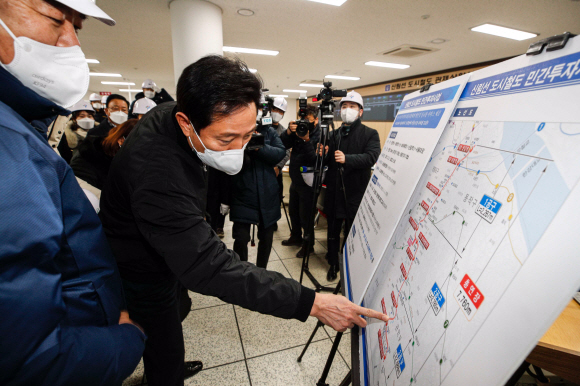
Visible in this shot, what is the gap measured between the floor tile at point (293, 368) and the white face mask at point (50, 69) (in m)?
1.56

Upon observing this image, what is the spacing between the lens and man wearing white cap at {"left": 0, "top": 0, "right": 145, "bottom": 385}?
0.39 m

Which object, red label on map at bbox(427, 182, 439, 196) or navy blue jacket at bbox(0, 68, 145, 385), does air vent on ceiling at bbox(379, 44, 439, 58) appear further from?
navy blue jacket at bbox(0, 68, 145, 385)

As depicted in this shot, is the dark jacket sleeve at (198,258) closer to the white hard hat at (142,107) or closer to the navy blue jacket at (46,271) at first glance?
the navy blue jacket at (46,271)

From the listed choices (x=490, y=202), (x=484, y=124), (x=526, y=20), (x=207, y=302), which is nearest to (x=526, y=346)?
(x=490, y=202)

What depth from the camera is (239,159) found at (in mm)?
939

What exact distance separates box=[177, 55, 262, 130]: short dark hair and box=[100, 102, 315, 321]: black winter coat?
12 centimetres

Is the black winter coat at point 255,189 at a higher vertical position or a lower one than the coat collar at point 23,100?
lower

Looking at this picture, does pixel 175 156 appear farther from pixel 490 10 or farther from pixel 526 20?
pixel 526 20

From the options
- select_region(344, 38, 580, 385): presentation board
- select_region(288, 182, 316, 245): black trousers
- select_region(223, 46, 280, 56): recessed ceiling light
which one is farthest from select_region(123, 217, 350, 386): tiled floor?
select_region(223, 46, 280, 56): recessed ceiling light

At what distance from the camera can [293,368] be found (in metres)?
1.47

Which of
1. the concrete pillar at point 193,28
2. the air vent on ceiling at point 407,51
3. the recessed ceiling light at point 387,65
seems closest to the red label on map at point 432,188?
the concrete pillar at point 193,28

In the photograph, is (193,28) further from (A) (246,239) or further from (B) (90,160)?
(A) (246,239)

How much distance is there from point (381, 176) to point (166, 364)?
3.78 feet

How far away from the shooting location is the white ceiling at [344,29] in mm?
3232
